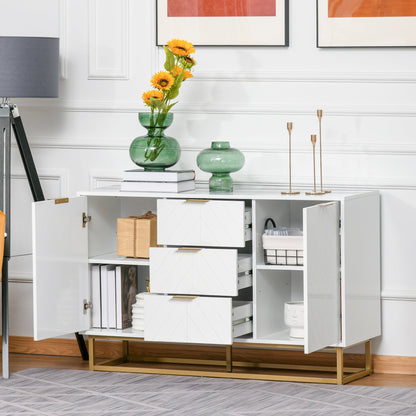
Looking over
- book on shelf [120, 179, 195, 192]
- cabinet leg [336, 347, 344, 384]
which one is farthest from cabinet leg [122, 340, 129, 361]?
cabinet leg [336, 347, 344, 384]

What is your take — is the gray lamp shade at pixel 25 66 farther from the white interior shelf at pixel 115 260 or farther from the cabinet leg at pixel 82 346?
the cabinet leg at pixel 82 346

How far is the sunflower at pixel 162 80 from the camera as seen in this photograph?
12.4 feet

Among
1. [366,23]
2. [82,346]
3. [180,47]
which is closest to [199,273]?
[82,346]

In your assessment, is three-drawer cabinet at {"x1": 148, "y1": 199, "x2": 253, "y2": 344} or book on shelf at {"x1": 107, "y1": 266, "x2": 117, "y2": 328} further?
book on shelf at {"x1": 107, "y1": 266, "x2": 117, "y2": 328}

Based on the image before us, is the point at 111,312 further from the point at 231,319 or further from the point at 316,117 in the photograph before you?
the point at 316,117

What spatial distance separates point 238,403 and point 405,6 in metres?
1.73

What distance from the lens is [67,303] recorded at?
3775 mm

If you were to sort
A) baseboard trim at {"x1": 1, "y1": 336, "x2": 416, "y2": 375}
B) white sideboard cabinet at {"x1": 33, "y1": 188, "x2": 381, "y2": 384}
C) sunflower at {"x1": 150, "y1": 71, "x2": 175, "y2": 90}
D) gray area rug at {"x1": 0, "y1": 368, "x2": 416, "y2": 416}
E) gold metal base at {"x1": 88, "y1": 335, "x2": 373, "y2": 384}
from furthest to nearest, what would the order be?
baseboard trim at {"x1": 1, "y1": 336, "x2": 416, "y2": 375}
sunflower at {"x1": 150, "y1": 71, "x2": 175, "y2": 90}
gold metal base at {"x1": 88, "y1": 335, "x2": 373, "y2": 384}
white sideboard cabinet at {"x1": 33, "y1": 188, "x2": 381, "y2": 384}
gray area rug at {"x1": 0, "y1": 368, "x2": 416, "y2": 416}

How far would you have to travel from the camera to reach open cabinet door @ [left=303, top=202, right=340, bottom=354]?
340 centimetres

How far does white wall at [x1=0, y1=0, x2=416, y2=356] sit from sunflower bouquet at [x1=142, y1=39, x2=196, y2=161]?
24cm

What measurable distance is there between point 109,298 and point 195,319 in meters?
0.44

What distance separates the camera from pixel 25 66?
3.81m

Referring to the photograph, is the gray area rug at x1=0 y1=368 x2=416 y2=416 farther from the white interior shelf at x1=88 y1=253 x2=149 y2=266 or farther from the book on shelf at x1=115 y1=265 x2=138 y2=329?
the white interior shelf at x1=88 y1=253 x2=149 y2=266

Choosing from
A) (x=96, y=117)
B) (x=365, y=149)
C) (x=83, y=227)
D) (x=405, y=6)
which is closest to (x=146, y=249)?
(x=83, y=227)
